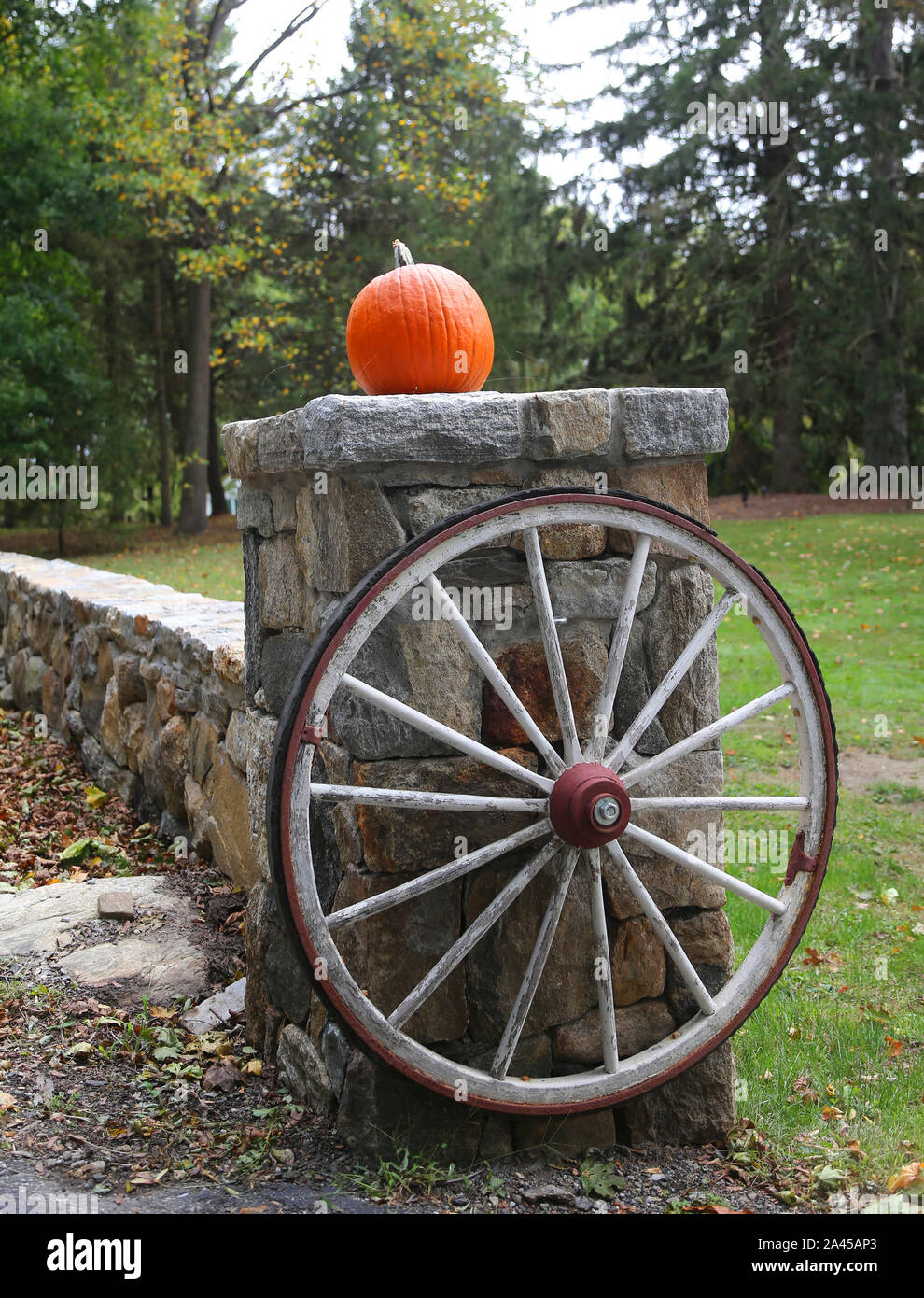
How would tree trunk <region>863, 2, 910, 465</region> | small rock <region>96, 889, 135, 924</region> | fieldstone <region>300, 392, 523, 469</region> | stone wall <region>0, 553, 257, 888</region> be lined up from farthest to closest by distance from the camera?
tree trunk <region>863, 2, 910, 465</region> → stone wall <region>0, 553, 257, 888</region> → small rock <region>96, 889, 135, 924</region> → fieldstone <region>300, 392, 523, 469</region>

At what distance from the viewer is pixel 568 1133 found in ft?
8.80

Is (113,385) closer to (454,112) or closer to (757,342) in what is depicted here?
(454,112)

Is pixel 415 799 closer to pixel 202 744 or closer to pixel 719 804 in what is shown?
pixel 719 804

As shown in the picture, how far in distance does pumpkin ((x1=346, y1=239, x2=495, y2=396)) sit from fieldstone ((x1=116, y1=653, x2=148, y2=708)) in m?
2.85

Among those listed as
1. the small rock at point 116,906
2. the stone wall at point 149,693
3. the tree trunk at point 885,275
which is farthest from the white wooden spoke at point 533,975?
the tree trunk at point 885,275

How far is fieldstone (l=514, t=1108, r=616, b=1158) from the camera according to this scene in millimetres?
2648

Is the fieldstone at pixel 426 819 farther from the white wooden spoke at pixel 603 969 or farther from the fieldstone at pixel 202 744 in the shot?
Result: the fieldstone at pixel 202 744

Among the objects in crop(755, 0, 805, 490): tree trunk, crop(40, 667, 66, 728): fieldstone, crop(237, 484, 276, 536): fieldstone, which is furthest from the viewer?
crop(755, 0, 805, 490): tree trunk

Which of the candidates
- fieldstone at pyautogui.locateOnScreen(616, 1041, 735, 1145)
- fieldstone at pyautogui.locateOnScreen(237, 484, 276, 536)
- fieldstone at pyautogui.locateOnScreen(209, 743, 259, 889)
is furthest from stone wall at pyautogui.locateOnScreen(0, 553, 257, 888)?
fieldstone at pyautogui.locateOnScreen(616, 1041, 735, 1145)

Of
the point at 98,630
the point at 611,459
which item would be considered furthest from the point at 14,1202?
the point at 98,630

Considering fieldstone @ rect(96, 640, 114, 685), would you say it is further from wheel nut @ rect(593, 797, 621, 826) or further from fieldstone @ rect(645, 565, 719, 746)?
wheel nut @ rect(593, 797, 621, 826)

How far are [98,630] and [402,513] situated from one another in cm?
380

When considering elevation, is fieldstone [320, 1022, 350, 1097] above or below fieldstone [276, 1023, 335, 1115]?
above

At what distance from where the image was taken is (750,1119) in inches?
→ 114
